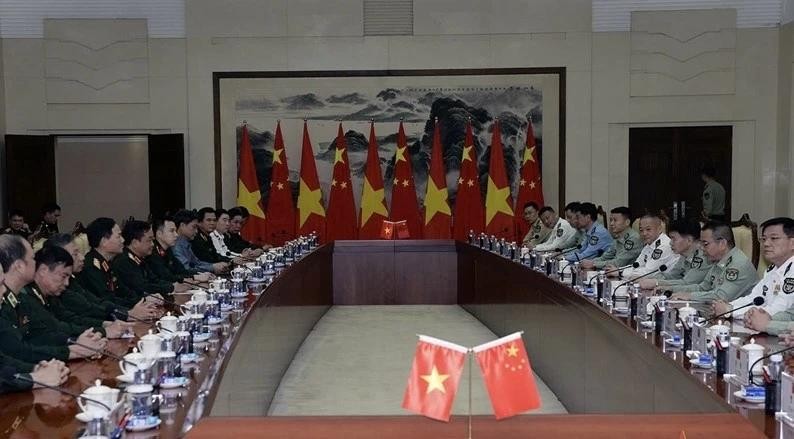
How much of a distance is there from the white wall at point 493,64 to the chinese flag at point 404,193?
3.30 feet

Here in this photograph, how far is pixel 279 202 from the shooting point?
9211 mm

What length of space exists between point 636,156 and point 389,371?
5.39 metres

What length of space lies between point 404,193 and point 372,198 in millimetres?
362

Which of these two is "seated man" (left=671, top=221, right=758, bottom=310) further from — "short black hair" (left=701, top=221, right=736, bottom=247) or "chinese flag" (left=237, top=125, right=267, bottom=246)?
"chinese flag" (left=237, top=125, right=267, bottom=246)

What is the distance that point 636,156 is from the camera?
933cm

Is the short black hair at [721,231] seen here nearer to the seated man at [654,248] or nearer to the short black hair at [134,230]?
the seated man at [654,248]

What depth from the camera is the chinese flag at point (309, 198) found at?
919cm

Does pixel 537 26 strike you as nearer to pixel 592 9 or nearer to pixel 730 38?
pixel 592 9

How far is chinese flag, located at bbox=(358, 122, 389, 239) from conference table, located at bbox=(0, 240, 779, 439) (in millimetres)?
1510

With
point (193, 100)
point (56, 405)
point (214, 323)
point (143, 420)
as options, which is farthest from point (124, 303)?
point (193, 100)

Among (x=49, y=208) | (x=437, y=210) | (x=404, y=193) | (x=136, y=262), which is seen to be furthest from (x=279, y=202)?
(x=136, y=262)

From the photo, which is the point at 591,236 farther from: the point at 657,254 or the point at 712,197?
the point at 712,197

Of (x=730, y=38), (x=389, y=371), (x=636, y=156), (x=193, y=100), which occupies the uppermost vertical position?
(x=730, y=38)

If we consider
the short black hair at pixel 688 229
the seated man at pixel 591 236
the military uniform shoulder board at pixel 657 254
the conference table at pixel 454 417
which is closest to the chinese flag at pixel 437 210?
the conference table at pixel 454 417
